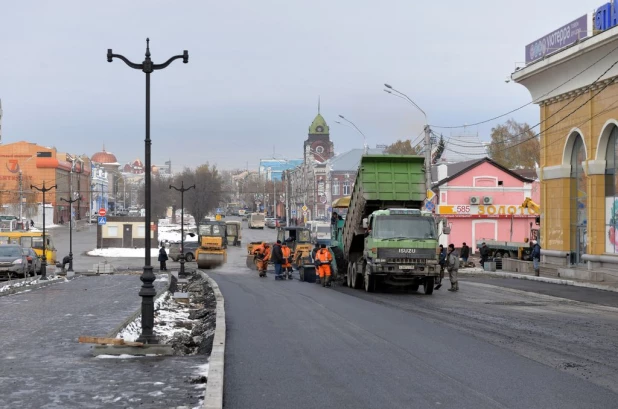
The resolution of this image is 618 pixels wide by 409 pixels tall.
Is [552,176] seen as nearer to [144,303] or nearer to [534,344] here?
[534,344]

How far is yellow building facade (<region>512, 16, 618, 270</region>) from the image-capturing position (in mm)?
33312

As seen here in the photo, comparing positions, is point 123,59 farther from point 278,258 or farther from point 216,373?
point 278,258

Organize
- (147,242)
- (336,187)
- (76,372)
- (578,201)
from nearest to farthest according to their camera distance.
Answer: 1. (76,372)
2. (147,242)
3. (578,201)
4. (336,187)

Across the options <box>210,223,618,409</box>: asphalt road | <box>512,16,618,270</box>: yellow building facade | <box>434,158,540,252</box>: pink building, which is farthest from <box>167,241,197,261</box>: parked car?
<box>210,223,618,409</box>: asphalt road

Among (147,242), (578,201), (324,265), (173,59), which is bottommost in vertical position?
(324,265)

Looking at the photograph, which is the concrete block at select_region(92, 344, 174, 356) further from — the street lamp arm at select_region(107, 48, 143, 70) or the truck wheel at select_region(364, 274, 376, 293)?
the truck wheel at select_region(364, 274, 376, 293)

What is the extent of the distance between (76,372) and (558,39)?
31588 millimetres

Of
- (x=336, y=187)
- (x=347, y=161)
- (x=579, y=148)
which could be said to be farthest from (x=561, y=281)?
(x=347, y=161)

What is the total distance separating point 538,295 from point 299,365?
1730 centimetres

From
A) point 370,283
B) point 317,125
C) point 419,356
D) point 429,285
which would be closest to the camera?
point 419,356

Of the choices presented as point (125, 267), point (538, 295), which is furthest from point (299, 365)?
point (125, 267)

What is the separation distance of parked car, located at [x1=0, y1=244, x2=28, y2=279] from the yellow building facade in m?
25.3

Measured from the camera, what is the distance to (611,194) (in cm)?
3397

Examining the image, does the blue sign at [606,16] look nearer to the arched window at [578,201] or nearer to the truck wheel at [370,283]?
the arched window at [578,201]
